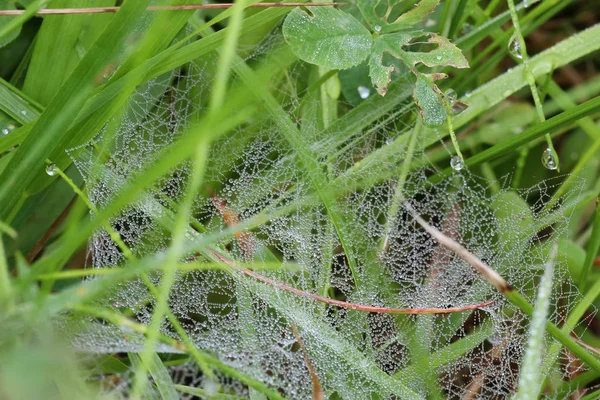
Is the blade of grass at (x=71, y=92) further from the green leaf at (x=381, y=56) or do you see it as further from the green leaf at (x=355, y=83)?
the green leaf at (x=355, y=83)

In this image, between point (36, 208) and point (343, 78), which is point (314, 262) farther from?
point (36, 208)

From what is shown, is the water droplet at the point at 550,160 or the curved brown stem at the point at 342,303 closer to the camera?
the curved brown stem at the point at 342,303

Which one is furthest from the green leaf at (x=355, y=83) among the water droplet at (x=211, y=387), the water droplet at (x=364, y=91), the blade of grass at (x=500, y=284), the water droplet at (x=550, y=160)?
the water droplet at (x=211, y=387)

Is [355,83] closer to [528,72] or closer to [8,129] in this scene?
[528,72]

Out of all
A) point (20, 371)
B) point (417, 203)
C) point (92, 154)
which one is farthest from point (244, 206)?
point (20, 371)

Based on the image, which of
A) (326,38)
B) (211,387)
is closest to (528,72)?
(326,38)
